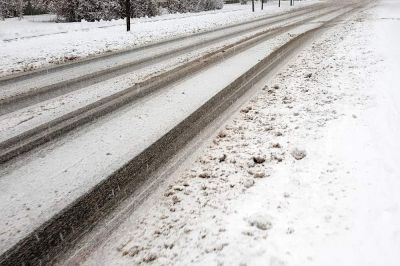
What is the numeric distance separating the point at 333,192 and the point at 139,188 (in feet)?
7.57

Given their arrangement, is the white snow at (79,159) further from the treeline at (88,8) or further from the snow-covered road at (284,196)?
the treeline at (88,8)

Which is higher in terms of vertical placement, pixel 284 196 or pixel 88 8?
pixel 88 8

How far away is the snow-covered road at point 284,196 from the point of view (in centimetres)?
298

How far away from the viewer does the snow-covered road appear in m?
2.98

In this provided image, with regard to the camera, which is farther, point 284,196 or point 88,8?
point 88,8

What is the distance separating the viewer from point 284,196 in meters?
3.75

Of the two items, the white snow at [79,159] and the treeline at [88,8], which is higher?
the treeline at [88,8]

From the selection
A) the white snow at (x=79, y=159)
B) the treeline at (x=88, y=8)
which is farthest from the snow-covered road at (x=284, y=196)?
the treeline at (x=88, y=8)

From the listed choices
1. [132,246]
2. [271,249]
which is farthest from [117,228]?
[271,249]

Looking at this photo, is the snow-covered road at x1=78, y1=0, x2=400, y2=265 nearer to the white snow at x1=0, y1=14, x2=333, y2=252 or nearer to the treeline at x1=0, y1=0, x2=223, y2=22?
the white snow at x1=0, y1=14, x2=333, y2=252

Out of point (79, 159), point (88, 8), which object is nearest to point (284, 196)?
point (79, 159)

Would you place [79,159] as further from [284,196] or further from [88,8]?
[88,8]

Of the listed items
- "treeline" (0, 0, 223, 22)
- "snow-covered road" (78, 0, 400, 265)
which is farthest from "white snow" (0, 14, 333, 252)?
"treeline" (0, 0, 223, 22)

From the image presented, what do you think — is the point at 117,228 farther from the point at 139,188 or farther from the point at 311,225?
the point at 311,225
